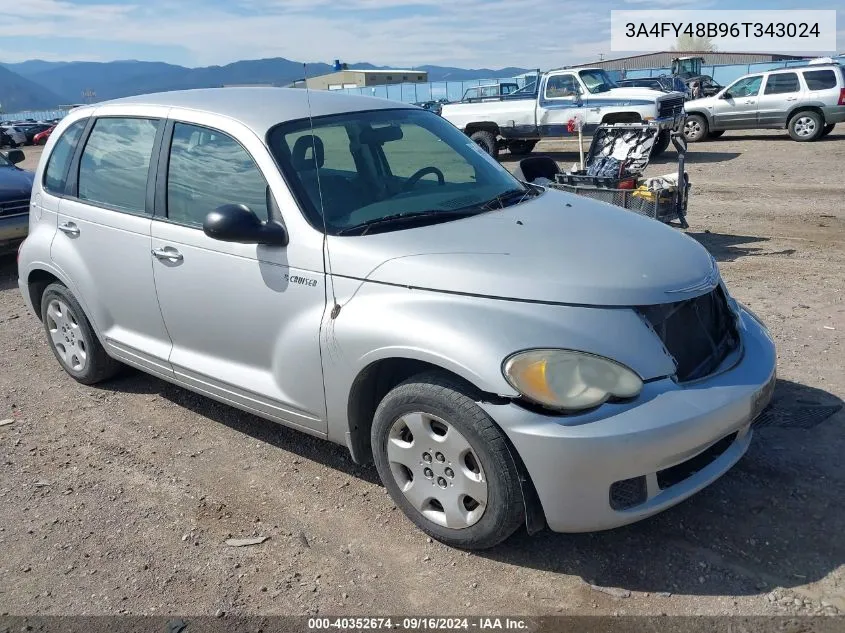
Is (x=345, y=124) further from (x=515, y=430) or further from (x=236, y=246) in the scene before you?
(x=515, y=430)

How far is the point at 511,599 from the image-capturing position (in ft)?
9.43

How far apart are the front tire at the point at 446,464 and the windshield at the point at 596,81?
1560cm

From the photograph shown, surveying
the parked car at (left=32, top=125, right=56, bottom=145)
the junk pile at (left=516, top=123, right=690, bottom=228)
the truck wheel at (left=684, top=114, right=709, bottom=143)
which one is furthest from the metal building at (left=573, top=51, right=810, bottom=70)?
the junk pile at (left=516, top=123, right=690, bottom=228)

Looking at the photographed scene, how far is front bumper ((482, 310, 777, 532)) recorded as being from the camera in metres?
2.68

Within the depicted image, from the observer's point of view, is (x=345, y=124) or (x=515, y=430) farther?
(x=345, y=124)

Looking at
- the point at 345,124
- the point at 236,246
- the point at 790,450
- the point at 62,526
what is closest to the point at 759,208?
the point at 790,450

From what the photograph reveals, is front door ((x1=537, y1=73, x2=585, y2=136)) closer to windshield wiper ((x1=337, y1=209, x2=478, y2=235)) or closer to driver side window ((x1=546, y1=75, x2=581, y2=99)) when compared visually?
driver side window ((x1=546, y1=75, x2=581, y2=99))

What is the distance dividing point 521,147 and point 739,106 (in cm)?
567

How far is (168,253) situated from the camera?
395cm

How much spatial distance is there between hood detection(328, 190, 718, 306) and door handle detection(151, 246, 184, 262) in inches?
40.3

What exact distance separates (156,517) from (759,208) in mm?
9396

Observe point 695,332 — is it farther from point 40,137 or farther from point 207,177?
point 40,137

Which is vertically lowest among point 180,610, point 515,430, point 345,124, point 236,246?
point 180,610

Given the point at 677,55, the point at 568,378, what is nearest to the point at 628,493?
the point at 568,378
